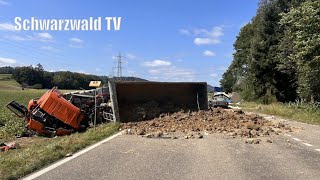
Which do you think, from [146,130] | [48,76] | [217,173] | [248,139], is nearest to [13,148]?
[146,130]

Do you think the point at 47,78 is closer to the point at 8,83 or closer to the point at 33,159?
the point at 8,83

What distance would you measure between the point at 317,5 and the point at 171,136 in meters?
15.6

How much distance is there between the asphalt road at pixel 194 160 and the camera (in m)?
7.97

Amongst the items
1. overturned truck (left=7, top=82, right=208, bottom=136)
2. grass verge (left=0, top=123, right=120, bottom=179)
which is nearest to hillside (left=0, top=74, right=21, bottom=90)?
overturned truck (left=7, top=82, right=208, bottom=136)

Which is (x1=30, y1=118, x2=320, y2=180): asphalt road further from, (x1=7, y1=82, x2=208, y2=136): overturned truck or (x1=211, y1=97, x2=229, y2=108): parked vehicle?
(x1=211, y1=97, x2=229, y2=108): parked vehicle

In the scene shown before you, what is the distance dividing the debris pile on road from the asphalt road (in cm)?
123

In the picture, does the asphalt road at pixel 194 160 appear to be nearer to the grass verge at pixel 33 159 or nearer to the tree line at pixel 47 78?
the grass verge at pixel 33 159

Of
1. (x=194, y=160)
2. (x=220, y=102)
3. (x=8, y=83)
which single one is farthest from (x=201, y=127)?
(x=8, y=83)

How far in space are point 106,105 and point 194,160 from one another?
410 inches

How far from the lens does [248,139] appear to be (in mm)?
13391

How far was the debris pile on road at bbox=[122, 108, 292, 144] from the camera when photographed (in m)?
14.5

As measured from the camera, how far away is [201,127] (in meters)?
16.2

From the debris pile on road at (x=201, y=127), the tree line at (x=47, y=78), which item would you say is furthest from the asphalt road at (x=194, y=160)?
the tree line at (x=47, y=78)

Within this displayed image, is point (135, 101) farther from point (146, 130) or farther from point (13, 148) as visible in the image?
point (13, 148)
